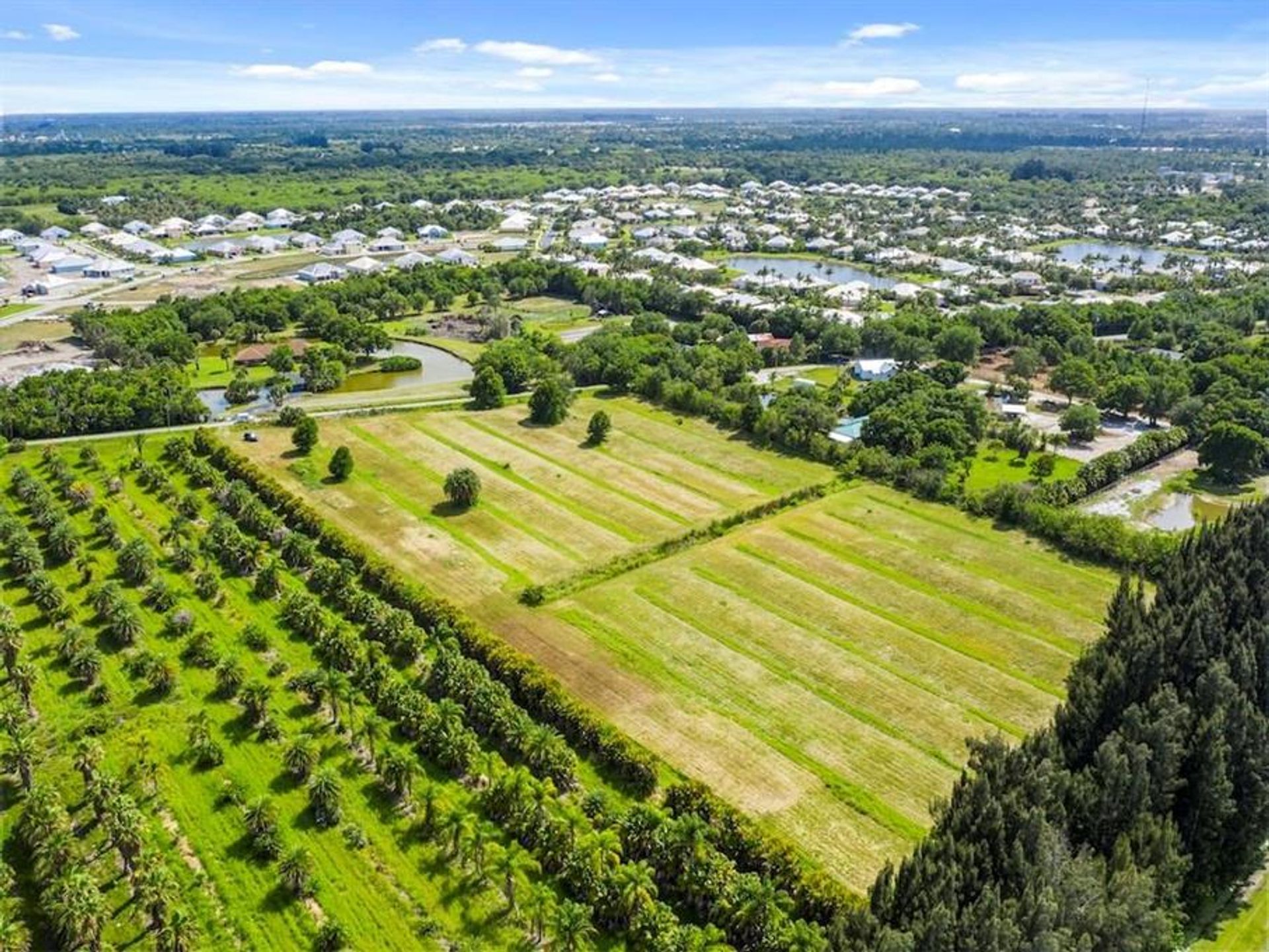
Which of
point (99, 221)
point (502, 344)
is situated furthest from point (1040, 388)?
point (99, 221)

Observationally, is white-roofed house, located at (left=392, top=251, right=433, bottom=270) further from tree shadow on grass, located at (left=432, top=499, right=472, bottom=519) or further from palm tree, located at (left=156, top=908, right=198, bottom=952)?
palm tree, located at (left=156, top=908, right=198, bottom=952)

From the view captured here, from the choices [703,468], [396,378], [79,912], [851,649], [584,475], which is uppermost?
[79,912]

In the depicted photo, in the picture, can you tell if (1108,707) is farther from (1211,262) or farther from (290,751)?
(1211,262)

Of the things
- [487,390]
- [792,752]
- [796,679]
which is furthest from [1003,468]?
[487,390]

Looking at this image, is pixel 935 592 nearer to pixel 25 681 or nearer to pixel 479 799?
pixel 479 799

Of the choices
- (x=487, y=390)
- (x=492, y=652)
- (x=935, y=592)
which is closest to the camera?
(x=492, y=652)

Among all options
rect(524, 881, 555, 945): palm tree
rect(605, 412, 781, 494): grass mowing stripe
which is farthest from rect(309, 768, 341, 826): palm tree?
rect(605, 412, 781, 494): grass mowing stripe
